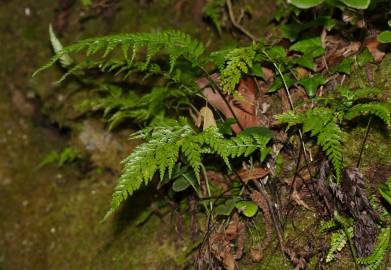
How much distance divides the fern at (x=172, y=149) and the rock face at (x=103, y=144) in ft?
3.51

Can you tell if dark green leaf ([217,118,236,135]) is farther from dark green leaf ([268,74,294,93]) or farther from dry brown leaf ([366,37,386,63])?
dry brown leaf ([366,37,386,63])

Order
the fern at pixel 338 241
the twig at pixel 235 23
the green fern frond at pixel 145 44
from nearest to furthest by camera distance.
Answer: the fern at pixel 338 241 < the green fern frond at pixel 145 44 < the twig at pixel 235 23

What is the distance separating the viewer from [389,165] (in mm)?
2332

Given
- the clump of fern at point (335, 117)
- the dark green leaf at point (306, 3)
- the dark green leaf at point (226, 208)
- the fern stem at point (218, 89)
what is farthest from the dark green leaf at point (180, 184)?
the dark green leaf at point (306, 3)

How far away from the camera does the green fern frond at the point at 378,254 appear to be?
201cm

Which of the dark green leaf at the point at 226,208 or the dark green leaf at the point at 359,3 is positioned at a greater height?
the dark green leaf at the point at 359,3

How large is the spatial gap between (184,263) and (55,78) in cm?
208

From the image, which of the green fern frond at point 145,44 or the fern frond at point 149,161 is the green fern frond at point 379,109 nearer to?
the fern frond at point 149,161

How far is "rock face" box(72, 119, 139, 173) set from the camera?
3.54 metres

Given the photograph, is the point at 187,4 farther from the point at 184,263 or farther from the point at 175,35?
the point at 184,263

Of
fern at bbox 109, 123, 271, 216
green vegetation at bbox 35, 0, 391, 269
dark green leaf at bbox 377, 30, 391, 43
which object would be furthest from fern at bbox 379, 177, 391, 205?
dark green leaf at bbox 377, 30, 391, 43

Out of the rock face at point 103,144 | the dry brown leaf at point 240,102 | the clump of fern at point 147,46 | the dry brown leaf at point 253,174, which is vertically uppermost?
the clump of fern at point 147,46

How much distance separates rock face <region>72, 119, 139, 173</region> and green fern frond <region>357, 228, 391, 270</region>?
1915 mm

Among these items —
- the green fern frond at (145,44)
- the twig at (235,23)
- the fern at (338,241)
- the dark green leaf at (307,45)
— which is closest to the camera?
the fern at (338,241)
